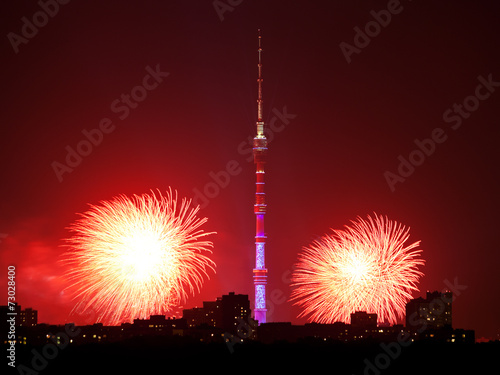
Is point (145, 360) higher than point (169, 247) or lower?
lower

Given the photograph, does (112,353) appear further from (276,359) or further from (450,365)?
(450,365)

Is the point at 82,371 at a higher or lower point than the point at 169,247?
lower

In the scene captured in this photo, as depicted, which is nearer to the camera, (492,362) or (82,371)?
(82,371)

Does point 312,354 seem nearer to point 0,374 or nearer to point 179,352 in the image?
point 179,352

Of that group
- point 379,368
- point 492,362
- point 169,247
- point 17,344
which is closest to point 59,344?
point 17,344

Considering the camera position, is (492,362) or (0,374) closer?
(0,374)

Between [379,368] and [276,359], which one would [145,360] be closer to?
[276,359]

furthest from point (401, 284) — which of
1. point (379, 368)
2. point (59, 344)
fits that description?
point (59, 344)

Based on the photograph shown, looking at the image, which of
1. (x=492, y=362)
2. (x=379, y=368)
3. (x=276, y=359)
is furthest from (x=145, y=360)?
(x=492, y=362)
